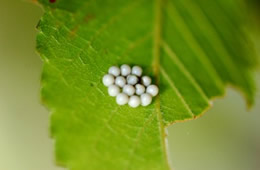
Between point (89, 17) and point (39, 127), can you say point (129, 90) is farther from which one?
point (39, 127)

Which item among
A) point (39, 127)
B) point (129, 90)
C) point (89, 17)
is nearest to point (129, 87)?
point (129, 90)

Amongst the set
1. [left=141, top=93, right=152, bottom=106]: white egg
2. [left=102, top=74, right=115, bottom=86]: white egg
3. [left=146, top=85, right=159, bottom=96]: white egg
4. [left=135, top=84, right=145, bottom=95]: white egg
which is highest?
[left=102, top=74, right=115, bottom=86]: white egg

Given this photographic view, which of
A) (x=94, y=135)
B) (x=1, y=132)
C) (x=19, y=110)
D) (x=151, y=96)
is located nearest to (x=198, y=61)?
(x=151, y=96)

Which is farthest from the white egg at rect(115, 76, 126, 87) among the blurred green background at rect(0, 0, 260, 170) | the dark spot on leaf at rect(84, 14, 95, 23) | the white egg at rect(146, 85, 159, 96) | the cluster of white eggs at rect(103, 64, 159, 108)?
the blurred green background at rect(0, 0, 260, 170)

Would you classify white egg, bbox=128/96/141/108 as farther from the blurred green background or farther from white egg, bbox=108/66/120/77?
the blurred green background

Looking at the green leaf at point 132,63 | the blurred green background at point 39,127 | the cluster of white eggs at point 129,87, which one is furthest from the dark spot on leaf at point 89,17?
the blurred green background at point 39,127

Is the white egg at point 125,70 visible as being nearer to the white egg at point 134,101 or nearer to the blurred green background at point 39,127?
the white egg at point 134,101
